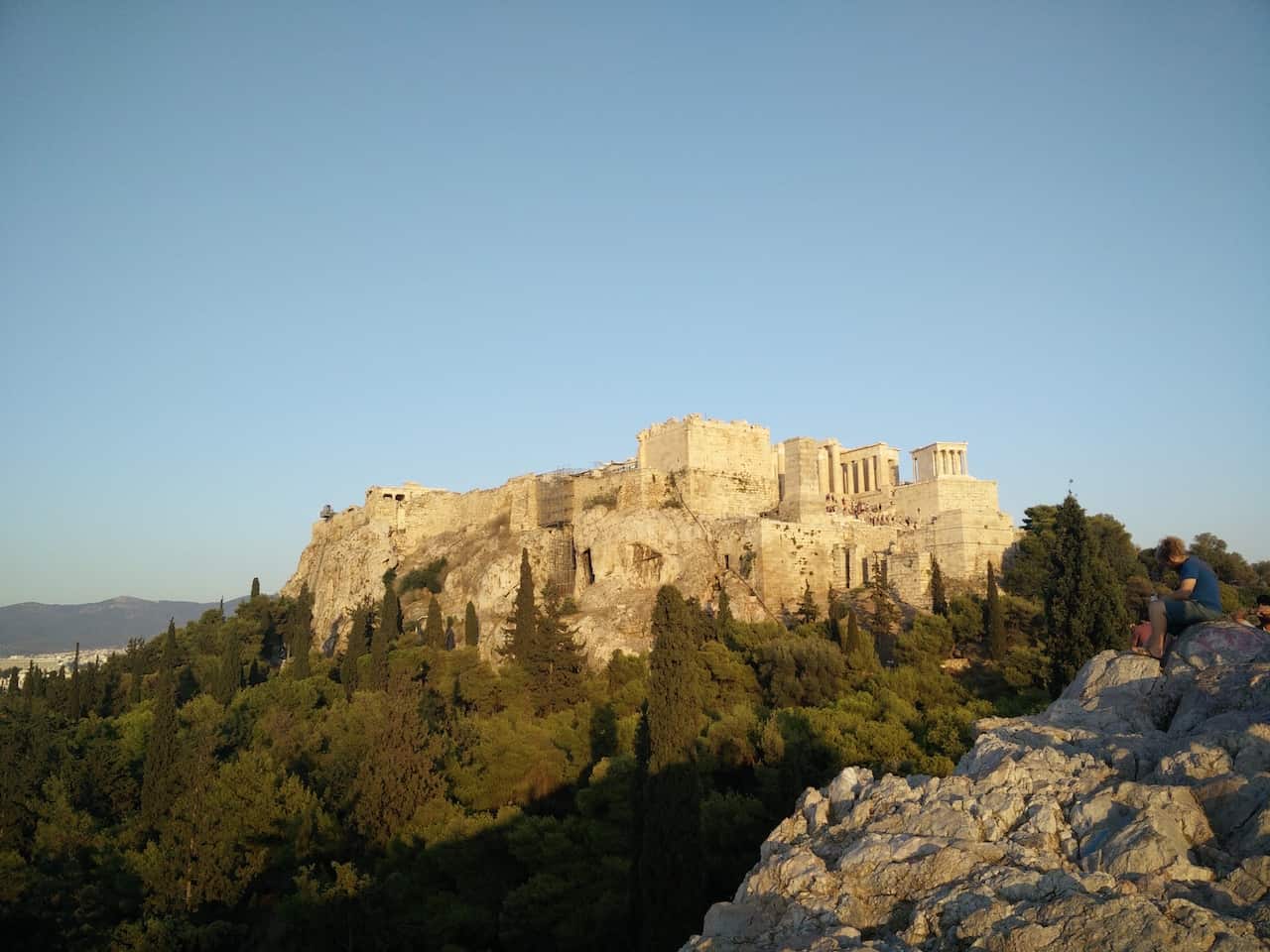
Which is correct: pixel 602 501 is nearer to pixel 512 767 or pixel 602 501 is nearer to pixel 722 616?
pixel 722 616

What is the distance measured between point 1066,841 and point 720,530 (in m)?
29.5

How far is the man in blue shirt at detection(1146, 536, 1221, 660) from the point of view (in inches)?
324

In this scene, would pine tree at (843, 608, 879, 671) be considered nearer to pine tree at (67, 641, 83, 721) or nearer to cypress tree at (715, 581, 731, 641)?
cypress tree at (715, 581, 731, 641)

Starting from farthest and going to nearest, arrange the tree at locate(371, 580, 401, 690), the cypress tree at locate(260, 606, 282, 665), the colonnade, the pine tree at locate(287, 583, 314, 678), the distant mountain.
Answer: the distant mountain
the cypress tree at locate(260, 606, 282, 665)
the colonnade
the pine tree at locate(287, 583, 314, 678)
the tree at locate(371, 580, 401, 690)

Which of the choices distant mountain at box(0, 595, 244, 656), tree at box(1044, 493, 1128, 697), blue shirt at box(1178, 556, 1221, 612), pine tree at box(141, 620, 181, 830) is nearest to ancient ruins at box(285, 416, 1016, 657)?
tree at box(1044, 493, 1128, 697)

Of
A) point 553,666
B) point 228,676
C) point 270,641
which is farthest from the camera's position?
point 270,641

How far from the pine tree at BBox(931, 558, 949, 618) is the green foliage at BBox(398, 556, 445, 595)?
20832 millimetres

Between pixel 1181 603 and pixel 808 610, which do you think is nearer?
pixel 1181 603

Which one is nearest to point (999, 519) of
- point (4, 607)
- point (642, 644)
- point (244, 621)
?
point (642, 644)

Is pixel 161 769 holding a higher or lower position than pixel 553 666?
lower

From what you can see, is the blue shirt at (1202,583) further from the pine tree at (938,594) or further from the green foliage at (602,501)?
the green foliage at (602,501)

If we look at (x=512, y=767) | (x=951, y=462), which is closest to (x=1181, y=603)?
(x=512, y=767)

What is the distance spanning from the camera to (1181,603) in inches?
328

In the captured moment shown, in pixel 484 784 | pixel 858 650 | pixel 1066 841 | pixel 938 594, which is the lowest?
pixel 484 784
